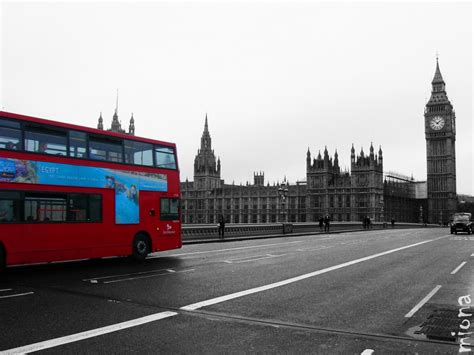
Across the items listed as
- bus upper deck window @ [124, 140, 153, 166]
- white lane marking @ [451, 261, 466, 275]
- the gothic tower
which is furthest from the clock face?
bus upper deck window @ [124, 140, 153, 166]

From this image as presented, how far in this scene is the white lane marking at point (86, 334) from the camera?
5672mm

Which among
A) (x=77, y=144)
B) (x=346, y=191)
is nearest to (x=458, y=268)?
(x=77, y=144)

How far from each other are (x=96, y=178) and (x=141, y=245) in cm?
321

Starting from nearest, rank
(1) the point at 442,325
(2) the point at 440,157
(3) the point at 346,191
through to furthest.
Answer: (1) the point at 442,325
(3) the point at 346,191
(2) the point at 440,157

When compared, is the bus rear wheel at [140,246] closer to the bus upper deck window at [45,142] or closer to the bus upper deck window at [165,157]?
the bus upper deck window at [165,157]

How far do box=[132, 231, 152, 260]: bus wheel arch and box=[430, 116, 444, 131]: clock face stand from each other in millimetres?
134783

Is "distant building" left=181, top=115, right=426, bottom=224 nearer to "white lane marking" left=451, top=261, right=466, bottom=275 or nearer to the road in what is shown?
"white lane marking" left=451, top=261, right=466, bottom=275

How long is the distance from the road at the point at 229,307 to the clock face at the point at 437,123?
434 feet

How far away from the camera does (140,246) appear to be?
1648 cm

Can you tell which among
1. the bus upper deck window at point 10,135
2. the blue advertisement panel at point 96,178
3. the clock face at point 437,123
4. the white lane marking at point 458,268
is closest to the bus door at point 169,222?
the blue advertisement panel at point 96,178

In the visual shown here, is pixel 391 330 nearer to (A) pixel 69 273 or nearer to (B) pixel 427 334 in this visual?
(B) pixel 427 334

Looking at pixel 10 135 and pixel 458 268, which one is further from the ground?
pixel 10 135

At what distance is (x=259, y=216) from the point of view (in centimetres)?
12588

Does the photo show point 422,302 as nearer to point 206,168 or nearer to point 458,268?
point 458,268
